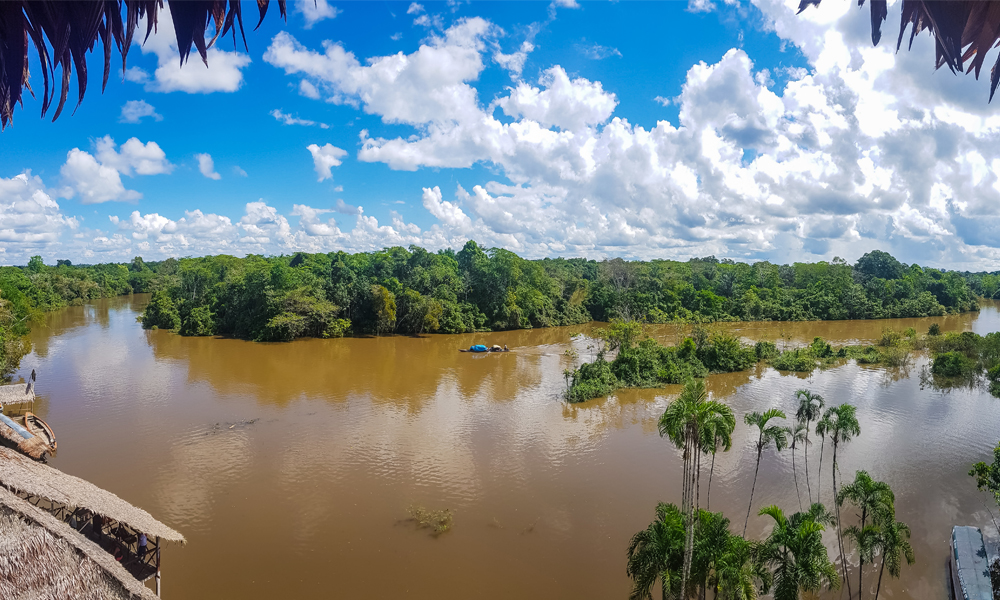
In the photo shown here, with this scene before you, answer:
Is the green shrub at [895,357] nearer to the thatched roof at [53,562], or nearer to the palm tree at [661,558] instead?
the palm tree at [661,558]

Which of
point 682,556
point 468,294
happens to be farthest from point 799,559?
point 468,294

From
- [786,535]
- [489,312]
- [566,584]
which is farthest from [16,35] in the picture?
[489,312]

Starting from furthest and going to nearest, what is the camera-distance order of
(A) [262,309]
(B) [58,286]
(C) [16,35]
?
(B) [58,286]
(A) [262,309]
(C) [16,35]

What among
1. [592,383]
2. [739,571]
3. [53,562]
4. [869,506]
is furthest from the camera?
[592,383]

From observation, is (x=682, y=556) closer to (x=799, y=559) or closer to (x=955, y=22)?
(x=799, y=559)

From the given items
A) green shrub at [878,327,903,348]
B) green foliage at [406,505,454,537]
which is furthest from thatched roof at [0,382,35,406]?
green shrub at [878,327,903,348]

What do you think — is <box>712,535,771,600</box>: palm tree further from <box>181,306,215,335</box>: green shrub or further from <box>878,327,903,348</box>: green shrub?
<box>181,306,215,335</box>: green shrub

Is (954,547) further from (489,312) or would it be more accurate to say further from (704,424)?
(489,312)
